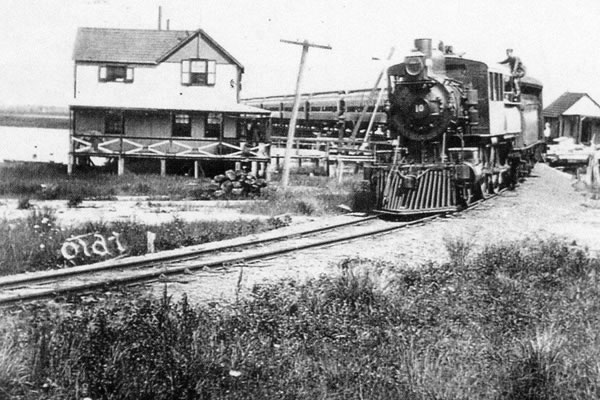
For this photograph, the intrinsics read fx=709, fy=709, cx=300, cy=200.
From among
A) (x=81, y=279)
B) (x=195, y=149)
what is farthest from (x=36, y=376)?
(x=195, y=149)

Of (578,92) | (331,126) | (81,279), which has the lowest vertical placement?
(81,279)

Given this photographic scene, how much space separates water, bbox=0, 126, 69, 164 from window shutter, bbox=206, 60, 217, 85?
34.3 ft

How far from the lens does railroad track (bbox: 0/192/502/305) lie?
337 inches

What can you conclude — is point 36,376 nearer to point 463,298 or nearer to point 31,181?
point 463,298

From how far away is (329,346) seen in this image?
6.44 meters

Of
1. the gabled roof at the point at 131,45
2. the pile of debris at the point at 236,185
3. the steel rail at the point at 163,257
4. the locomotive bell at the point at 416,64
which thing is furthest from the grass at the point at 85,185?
the locomotive bell at the point at 416,64

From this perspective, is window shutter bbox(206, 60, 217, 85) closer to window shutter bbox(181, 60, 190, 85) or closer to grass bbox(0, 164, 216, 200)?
window shutter bbox(181, 60, 190, 85)

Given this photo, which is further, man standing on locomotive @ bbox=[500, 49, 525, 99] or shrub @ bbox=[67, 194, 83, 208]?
man standing on locomotive @ bbox=[500, 49, 525, 99]

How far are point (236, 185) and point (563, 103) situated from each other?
131 ft

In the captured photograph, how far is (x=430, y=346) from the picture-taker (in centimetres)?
638

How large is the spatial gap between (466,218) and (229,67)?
2032 centimetres

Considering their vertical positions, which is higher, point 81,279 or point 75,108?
point 75,108

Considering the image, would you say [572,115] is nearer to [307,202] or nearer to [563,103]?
[563,103]

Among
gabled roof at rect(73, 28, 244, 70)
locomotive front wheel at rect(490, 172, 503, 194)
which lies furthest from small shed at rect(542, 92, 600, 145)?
locomotive front wheel at rect(490, 172, 503, 194)
